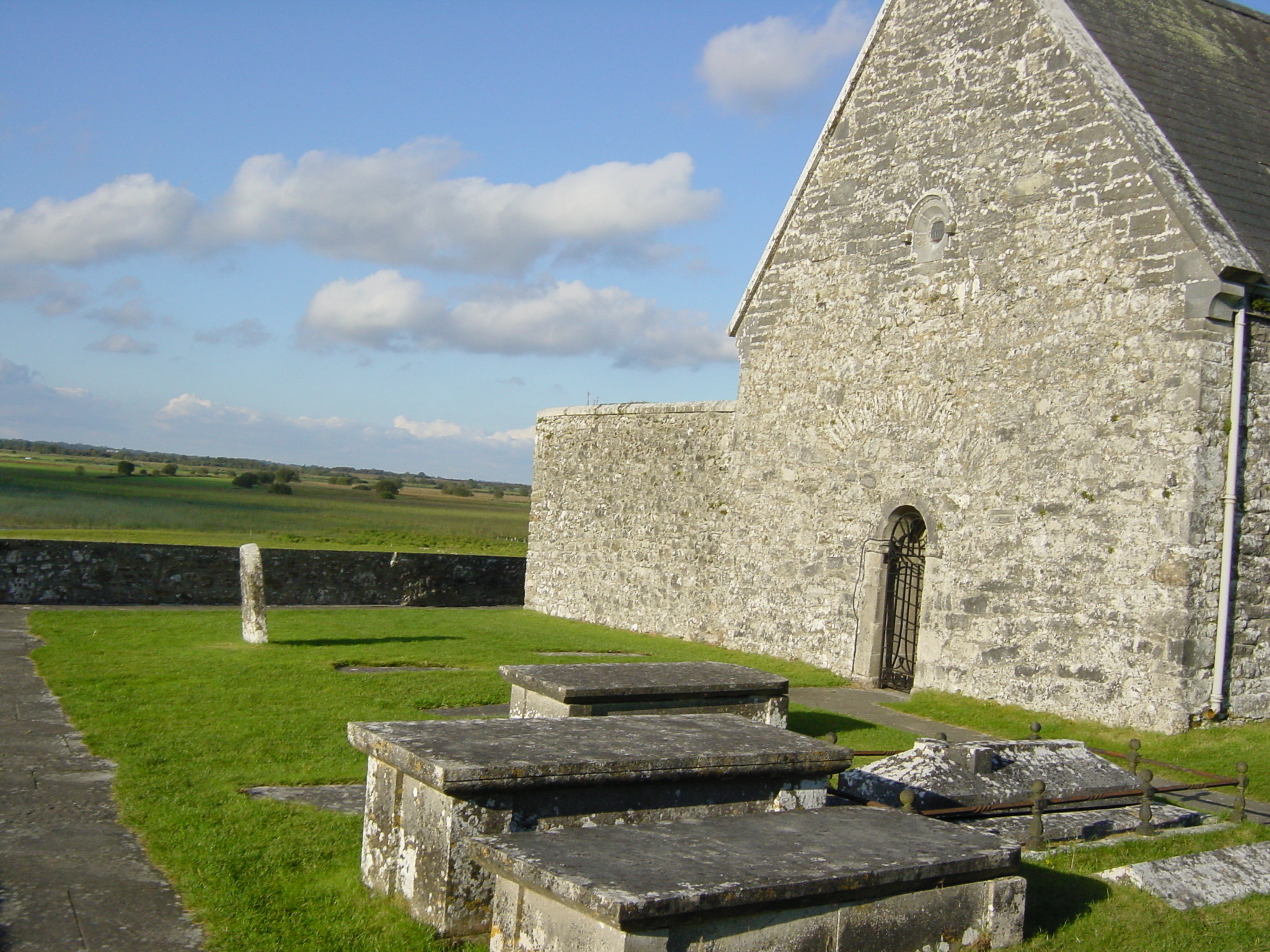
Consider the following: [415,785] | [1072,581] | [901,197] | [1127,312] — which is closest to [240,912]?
[415,785]

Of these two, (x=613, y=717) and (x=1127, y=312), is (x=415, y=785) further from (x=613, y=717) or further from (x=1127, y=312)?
(x=1127, y=312)

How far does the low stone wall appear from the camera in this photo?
17.8 meters

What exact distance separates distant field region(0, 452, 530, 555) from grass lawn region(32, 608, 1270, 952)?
12.1 metres

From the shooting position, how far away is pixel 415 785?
4.82 metres

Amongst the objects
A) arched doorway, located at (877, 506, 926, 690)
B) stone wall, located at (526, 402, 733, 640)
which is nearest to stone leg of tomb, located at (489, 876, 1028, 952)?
arched doorway, located at (877, 506, 926, 690)

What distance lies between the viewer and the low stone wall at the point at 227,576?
1784 centimetres

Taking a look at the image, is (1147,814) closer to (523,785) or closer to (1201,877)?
(1201,877)

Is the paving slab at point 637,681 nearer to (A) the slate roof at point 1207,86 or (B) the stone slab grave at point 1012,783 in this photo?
(B) the stone slab grave at point 1012,783

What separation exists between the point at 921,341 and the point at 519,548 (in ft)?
109

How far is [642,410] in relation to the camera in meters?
18.9

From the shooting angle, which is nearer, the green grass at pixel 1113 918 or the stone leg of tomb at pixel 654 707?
the green grass at pixel 1113 918

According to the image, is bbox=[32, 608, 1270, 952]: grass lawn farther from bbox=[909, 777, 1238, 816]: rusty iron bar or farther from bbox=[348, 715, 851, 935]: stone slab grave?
bbox=[909, 777, 1238, 816]: rusty iron bar

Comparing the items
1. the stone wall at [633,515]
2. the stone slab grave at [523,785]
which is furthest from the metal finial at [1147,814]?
the stone wall at [633,515]

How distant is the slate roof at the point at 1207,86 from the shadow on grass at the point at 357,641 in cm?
1115
